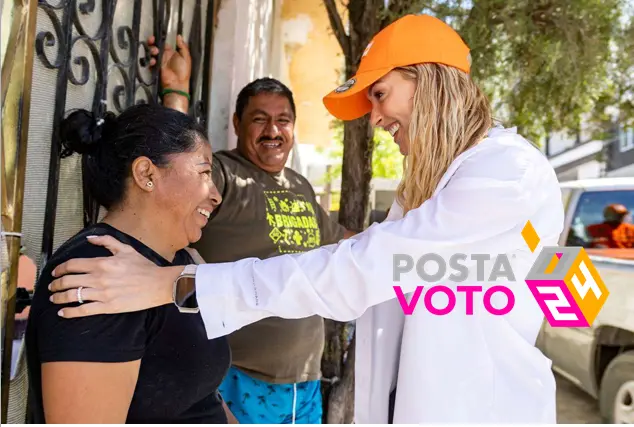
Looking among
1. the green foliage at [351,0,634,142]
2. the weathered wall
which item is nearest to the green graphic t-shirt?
the green foliage at [351,0,634,142]

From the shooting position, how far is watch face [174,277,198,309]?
147 centimetres

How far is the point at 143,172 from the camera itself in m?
1.70

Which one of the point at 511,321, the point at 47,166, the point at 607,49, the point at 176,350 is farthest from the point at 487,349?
the point at 607,49

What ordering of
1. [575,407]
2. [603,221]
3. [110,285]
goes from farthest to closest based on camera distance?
[575,407]
[603,221]
[110,285]

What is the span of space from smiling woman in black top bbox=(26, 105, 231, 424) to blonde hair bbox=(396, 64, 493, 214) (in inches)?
24.2

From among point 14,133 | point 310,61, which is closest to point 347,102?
point 14,133

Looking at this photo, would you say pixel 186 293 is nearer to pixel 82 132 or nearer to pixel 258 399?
pixel 82 132

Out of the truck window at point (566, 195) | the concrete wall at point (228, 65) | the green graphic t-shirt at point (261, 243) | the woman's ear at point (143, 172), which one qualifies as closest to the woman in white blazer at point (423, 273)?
the woman's ear at point (143, 172)

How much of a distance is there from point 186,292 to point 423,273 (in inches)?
23.0

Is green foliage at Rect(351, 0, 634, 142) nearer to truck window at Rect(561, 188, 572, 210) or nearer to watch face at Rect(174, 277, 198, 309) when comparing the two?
→ truck window at Rect(561, 188, 572, 210)

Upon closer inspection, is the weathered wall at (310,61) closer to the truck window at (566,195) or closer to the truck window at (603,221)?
the truck window at (566,195)

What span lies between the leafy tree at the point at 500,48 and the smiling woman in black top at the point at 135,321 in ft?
5.75

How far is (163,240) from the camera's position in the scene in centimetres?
176

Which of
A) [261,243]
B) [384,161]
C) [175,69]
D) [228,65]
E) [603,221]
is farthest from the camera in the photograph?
[384,161]
